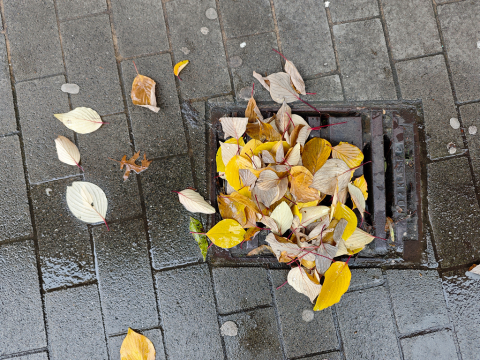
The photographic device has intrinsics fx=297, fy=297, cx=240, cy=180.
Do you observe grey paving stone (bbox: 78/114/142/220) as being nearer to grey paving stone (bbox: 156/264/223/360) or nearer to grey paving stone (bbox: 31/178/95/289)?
grey paving stone (bbox: 31/178/95/289)

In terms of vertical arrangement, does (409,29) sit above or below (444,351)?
above

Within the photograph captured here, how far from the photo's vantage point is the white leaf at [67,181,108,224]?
1838mm

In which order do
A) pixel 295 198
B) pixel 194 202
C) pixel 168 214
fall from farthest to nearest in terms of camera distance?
pixel 168 214 < pixel 194 202 < pixel 295 198

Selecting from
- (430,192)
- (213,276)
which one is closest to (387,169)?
(430,192)

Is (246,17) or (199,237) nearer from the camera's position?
(199,237)

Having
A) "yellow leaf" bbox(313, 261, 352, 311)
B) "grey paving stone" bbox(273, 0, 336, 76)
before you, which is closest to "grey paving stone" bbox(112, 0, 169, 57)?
"grey paving stone" bbox(273, 0, 336, 76)

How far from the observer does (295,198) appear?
5.39 feet

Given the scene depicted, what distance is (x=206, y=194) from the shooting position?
1874 mm

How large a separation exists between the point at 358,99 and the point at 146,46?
139 cm

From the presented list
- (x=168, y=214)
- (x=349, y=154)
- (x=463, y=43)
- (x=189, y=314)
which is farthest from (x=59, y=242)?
(x=463, y=43)

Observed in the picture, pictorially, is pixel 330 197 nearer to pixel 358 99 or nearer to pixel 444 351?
pixel 358 99

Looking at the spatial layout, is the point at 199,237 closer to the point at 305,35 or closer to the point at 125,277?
the point at 125,277

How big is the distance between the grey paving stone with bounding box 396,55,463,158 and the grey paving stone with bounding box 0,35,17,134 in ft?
8.15

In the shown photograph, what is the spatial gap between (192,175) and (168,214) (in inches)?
11.3
